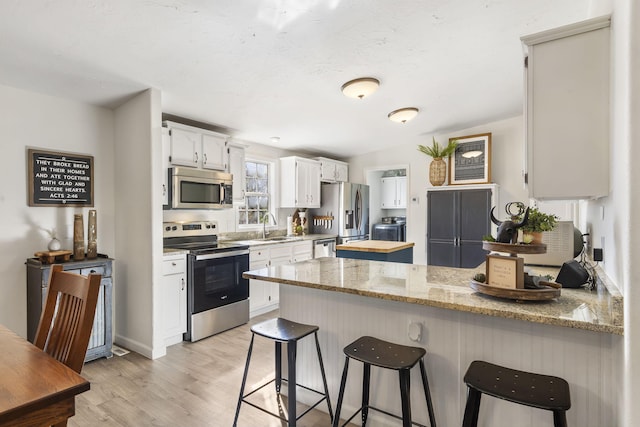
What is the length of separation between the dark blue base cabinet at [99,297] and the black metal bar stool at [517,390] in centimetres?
277

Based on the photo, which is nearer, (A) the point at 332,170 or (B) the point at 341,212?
(B) the point at 341,212

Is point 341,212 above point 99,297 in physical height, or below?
above

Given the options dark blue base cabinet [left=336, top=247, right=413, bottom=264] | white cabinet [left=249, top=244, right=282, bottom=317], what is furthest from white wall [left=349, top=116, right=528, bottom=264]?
white cabinet [left=249, top=244, right=282, bottom=317]

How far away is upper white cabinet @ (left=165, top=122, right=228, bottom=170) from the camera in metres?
3.64

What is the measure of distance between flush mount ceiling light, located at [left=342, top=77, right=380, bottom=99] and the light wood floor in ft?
8.35

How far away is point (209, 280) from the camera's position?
11.8 ft

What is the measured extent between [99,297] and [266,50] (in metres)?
2.54

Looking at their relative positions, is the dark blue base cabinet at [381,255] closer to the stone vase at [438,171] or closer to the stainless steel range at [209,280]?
the stainless steel range at [209,280]

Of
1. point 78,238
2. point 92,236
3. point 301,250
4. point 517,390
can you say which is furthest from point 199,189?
point 517,390

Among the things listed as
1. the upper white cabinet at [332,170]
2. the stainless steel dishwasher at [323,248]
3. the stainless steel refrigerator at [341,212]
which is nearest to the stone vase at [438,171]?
the stainless steel refrigerator at [341,212]

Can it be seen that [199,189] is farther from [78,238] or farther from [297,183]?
[297,183]

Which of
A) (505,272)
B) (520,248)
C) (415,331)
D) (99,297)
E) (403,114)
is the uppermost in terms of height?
(403,114)

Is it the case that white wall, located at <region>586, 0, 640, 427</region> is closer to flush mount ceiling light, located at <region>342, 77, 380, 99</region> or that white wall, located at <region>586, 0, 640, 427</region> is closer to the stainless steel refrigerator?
flush mount ceiling light, located at <region>342, 77, 380, 99</region>

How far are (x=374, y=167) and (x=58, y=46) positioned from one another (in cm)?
487
